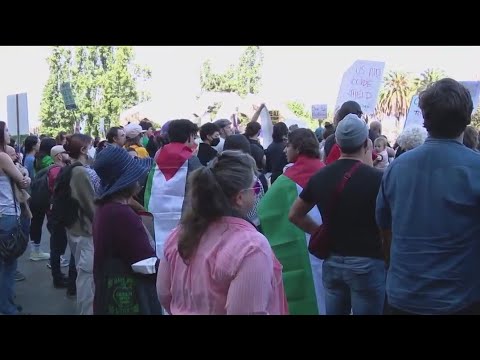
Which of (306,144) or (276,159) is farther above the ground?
(306,144)

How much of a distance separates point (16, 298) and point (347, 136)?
15.3ft

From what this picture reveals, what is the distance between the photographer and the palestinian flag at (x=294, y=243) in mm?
4316

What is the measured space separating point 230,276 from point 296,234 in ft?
7.35

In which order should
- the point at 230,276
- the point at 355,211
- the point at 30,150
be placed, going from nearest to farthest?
the point at 230,276 < the point at 355,211 < the point at 30,150

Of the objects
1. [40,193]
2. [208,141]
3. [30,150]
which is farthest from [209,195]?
[30,150]

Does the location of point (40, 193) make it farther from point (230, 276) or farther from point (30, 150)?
point (230, 276)

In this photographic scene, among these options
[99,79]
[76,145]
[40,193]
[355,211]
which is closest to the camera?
[355,211]

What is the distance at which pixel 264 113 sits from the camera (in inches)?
367

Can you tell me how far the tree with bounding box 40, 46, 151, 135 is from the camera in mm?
39688

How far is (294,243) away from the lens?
14.3 ft

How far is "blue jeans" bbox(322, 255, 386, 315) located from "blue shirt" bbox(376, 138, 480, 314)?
0.88 m

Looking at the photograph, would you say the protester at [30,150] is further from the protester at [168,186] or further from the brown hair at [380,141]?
the brown hair at [380,141]

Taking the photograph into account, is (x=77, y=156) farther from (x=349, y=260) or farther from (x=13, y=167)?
(x=349, y=260)

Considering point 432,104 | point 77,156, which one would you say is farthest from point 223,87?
point 432,104
